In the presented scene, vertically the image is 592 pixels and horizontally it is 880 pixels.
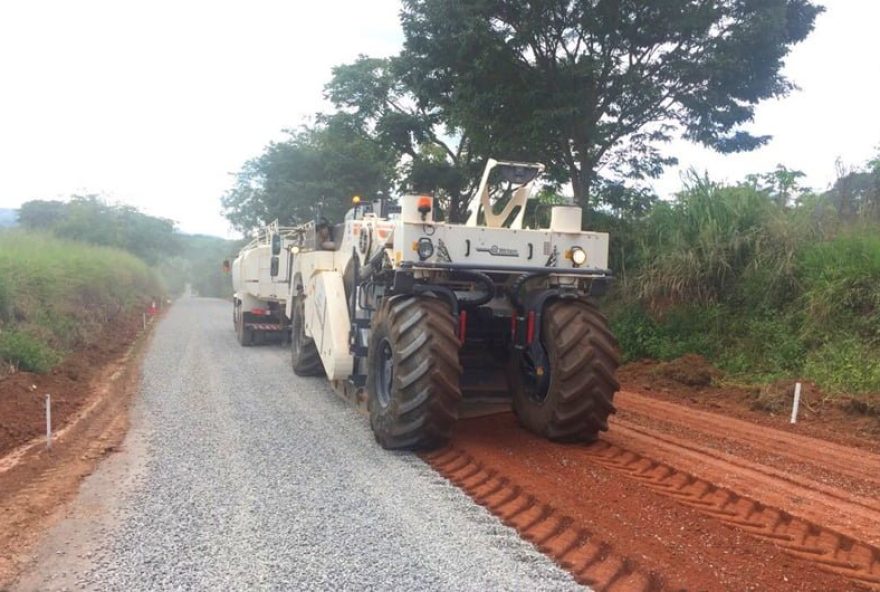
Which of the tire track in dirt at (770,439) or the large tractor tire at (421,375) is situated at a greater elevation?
the large tractor tire at (421,375)

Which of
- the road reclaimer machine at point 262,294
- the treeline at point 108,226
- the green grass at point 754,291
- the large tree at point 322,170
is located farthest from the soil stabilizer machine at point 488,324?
the treeline at point 108,226

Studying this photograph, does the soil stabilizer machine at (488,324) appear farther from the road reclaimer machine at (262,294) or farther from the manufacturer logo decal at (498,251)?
the road reclaimer machine at (262,294)

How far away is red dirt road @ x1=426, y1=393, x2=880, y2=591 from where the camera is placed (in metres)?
4.04

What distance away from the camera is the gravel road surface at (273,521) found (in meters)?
3.95

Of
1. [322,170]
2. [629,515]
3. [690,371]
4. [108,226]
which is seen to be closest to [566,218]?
[629,515]

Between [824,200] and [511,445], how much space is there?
8.43 metres

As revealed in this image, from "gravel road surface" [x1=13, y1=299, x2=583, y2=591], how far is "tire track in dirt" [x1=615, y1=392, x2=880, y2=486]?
3.63 metres

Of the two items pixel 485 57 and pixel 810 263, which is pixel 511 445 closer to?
pixel 810 263

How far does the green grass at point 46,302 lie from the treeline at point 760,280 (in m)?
9.66

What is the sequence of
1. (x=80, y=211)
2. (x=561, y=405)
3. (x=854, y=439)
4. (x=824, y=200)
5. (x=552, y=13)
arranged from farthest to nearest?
(x=80, y=211)
(x=552, y=13)
(x=824, y=200)
(x=854, y=439)
(x=561, y=405)

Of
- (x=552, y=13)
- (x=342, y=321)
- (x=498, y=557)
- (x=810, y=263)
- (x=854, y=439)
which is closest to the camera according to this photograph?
(x=498, y=557)

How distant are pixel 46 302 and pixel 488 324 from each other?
33.6ft

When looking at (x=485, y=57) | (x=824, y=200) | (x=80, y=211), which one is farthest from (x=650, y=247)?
(x=80, y=211)

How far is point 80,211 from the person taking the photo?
40562 mm
